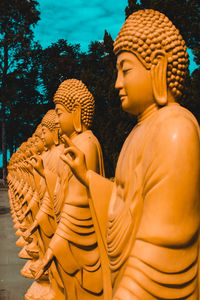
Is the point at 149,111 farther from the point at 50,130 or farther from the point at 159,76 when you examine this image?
the point at 50,130

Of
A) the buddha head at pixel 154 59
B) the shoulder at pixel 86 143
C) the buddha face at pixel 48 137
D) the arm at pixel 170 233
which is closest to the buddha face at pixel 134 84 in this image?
the buddha head at pixel 154 59

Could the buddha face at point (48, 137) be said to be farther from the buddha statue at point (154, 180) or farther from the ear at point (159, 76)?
the ear at point (159, 76)

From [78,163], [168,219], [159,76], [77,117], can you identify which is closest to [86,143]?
[77,117]

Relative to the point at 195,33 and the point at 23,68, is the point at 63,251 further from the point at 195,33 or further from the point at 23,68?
the point at 23,68

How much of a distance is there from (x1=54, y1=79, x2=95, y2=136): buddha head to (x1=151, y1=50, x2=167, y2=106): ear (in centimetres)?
209

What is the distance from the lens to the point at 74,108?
4.28 metres

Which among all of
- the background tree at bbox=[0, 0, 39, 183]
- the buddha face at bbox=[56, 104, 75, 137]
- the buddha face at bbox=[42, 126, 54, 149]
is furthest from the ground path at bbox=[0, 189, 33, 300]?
the background tree at bbox=[0, 0, 39, 183]

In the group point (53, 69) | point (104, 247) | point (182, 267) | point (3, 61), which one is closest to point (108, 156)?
point (104, 247)

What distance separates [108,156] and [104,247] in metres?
7.17

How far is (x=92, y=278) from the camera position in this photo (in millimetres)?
3756

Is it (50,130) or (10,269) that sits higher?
(50,130)

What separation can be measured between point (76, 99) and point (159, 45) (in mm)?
2124

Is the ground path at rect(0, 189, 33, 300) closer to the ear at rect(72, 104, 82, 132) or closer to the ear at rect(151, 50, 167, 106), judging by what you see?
the ear at rect(72, 104, 82, 132)

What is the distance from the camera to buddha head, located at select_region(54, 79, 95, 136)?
427cm
